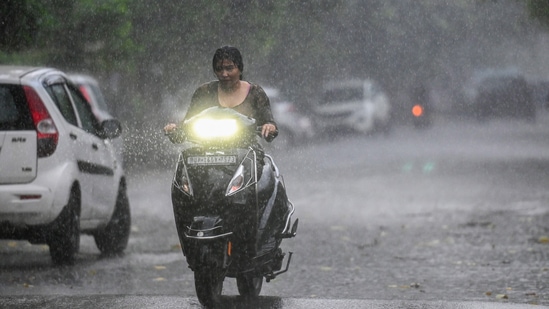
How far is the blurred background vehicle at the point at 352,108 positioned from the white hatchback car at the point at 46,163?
28.7m

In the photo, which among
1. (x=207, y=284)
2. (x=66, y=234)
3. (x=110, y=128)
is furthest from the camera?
(x=110, y=128)

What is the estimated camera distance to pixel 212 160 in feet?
26.2

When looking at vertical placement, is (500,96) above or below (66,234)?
above

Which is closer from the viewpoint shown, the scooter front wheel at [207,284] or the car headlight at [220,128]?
the scooter front wheel at [207,284]

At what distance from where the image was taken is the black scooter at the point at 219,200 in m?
7.84

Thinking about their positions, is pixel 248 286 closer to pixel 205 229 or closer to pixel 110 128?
pixel 205 229

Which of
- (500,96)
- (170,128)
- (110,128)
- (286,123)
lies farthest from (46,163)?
(500,96)

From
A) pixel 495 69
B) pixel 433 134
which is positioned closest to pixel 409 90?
pixel 495 69

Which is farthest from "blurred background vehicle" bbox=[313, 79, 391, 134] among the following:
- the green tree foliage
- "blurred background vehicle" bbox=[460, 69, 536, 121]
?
the green tree foliage

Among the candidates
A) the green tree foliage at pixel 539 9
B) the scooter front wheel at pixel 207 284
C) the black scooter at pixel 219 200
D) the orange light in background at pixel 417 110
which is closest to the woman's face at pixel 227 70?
the black scooter at pixel 219 200

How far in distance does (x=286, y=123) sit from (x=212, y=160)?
2774 centimetres

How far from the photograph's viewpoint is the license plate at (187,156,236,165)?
7.99 metres

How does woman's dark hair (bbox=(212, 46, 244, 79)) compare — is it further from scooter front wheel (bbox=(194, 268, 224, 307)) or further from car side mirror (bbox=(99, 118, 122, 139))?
car side mirror (bbox=(99, 118, 122, 139))

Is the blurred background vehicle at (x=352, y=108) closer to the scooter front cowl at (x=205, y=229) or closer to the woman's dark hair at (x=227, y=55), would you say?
the woman's dark hair at (x=227, y=55)
